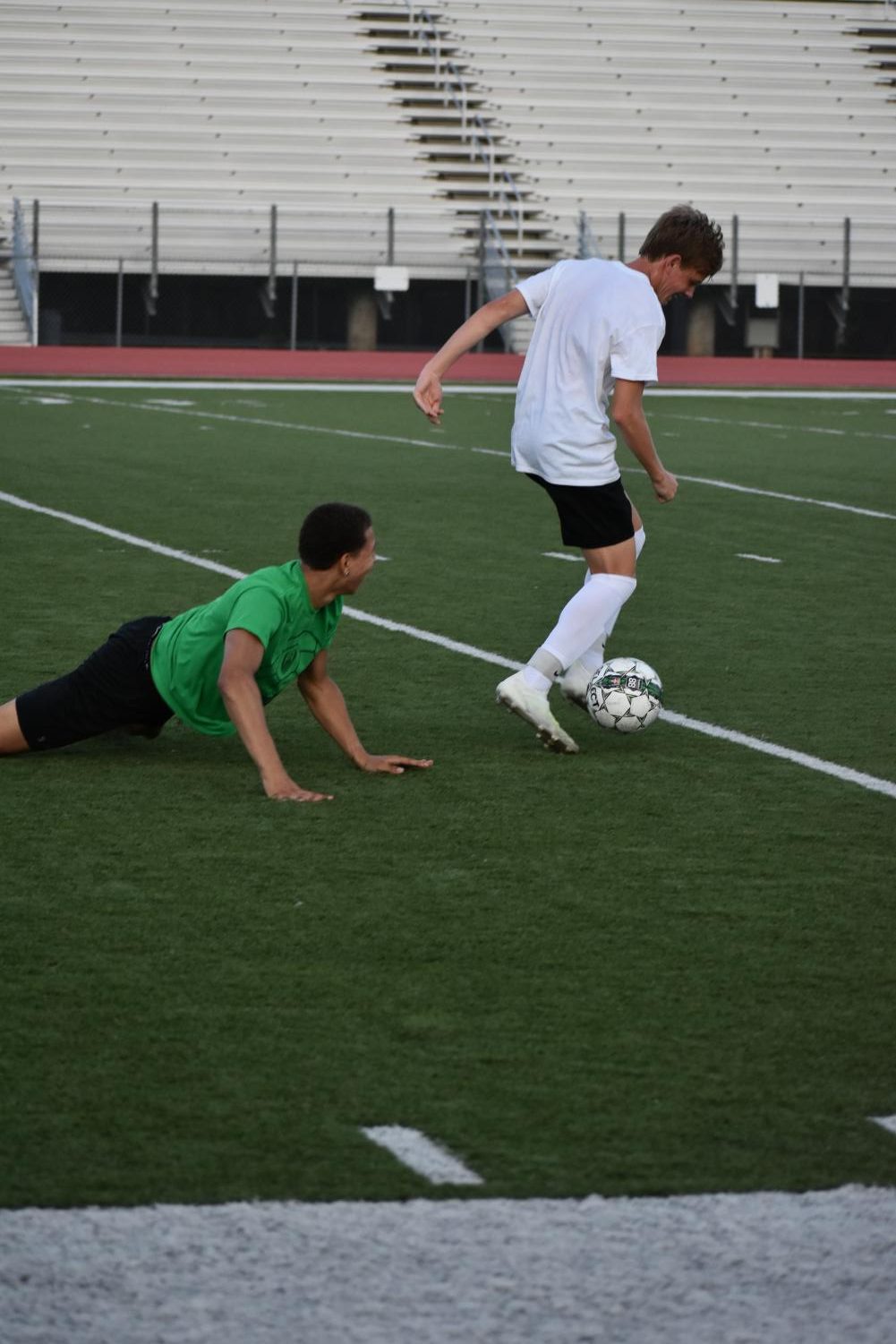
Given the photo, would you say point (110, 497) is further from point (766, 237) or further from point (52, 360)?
point (766, 237)

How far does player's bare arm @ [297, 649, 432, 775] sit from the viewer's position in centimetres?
575

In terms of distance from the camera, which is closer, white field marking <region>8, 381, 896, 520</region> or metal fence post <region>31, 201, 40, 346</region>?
white field marking <region>8, 381, 896, 520</region>

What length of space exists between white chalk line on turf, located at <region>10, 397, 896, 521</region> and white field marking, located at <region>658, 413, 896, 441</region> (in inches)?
150

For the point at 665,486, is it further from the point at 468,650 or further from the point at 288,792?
the point at 468,650

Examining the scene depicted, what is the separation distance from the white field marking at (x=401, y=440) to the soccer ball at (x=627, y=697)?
710cm

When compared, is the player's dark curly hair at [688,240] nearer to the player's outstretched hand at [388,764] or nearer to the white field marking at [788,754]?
the white field marking at [788,754]

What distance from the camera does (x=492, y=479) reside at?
15.4 meters

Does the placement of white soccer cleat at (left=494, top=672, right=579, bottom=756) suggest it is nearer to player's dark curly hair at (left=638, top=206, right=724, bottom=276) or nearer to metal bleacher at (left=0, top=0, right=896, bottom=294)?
player's dark curly hair at (left=638, top=206, right=724, bottom=276)

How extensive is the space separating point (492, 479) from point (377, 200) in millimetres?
19945

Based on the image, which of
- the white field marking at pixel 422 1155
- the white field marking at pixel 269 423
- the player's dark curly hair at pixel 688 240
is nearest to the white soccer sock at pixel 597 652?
the player's dark curly hair at pixel 688 240

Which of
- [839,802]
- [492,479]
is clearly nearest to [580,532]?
[839,802]

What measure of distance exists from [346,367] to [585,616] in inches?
957

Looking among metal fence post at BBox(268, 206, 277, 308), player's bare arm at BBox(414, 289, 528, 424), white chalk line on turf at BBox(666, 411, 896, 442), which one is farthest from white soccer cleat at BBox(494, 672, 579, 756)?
Answer: metal fence post at BBox(268, 206, 277, 308)

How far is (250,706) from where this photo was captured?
5.41 metres
